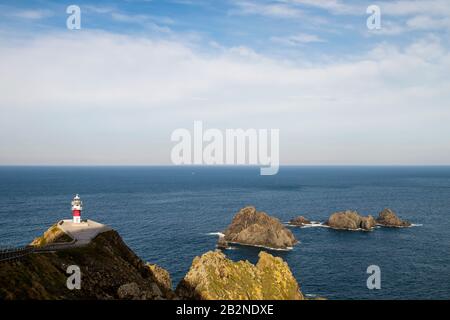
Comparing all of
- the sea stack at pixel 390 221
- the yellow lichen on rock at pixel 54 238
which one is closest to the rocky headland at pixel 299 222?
the sea stack at pixel 390 221

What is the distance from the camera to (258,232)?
4491 inches

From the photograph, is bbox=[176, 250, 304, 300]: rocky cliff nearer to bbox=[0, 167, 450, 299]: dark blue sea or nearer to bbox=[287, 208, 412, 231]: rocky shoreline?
bbox=[0, 167, 450, 299]: dark blue sea

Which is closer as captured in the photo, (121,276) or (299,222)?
(121,276)

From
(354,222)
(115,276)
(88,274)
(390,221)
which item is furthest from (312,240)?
(88,274)

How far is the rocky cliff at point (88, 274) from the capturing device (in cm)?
3412

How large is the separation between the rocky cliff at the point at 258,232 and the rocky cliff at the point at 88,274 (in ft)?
199

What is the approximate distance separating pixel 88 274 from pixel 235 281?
20.7m

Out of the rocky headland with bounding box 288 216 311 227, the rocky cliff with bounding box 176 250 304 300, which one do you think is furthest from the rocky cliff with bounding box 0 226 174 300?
the rocky headland with bounding box 288 216 311 227

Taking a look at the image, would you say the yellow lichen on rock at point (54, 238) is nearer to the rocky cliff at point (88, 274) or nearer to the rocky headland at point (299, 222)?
the rocky cliff at point (88, 274)

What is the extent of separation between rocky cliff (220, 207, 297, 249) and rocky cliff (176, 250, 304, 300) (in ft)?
169

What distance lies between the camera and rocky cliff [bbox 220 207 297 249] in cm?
11144

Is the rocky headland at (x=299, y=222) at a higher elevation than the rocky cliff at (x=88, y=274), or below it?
below

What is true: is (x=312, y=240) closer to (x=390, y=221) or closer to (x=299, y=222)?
(x=299, y=222)
